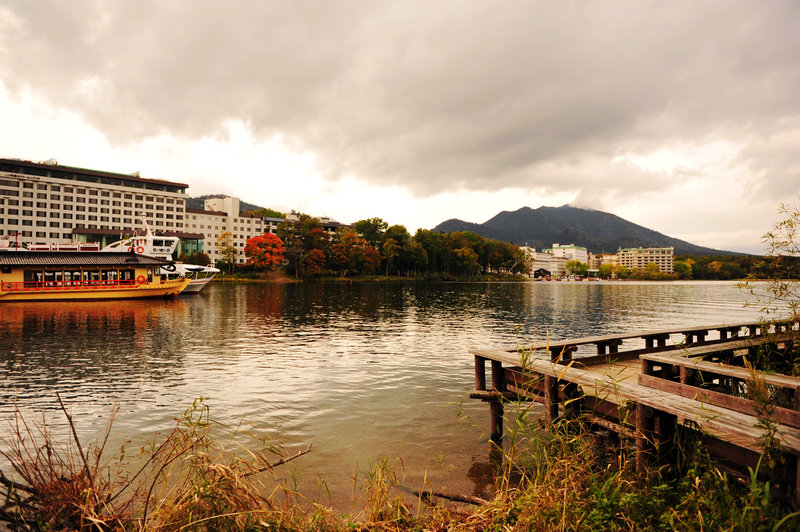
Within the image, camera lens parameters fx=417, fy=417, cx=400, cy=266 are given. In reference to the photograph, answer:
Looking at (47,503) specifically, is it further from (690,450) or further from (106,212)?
(106,212)

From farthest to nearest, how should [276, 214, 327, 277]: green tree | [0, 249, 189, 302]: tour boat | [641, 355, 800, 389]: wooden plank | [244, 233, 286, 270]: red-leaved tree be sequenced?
[276, 214, 327, 277]: green tree → [244, 233, 286, 270]: red-leaved tree → [0, 249, 189, 302]: tour boat → [641, 355, 800, 389]: wooden plank

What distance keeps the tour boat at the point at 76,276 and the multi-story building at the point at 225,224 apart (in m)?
99.2

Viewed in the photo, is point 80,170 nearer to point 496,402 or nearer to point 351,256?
point 351,256

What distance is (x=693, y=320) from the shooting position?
38406 millimetres

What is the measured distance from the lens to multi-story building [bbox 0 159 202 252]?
393 feet

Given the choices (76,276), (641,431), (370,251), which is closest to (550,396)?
(641,431)

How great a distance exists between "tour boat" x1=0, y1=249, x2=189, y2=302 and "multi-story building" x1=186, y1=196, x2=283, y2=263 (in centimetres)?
9925

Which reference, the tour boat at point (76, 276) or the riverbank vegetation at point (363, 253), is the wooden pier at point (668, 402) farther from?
the riverbank vegetation at point (363, 253)

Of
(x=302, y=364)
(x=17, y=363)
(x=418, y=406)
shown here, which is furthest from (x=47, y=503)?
(x=17, y=363)

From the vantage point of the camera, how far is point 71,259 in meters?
48.9

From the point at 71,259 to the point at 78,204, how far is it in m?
102

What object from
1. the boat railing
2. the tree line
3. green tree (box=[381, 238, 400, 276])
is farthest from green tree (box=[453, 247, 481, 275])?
the boat railing

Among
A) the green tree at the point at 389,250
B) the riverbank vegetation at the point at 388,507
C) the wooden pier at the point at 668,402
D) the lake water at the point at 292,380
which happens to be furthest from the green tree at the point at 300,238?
the riverbank vegetation at the point at 388,507

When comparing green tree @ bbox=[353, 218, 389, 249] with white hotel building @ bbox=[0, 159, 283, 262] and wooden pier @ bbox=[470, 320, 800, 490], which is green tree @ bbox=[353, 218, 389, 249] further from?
wooden pier @ bbox=[470, 320, 800, 490]
